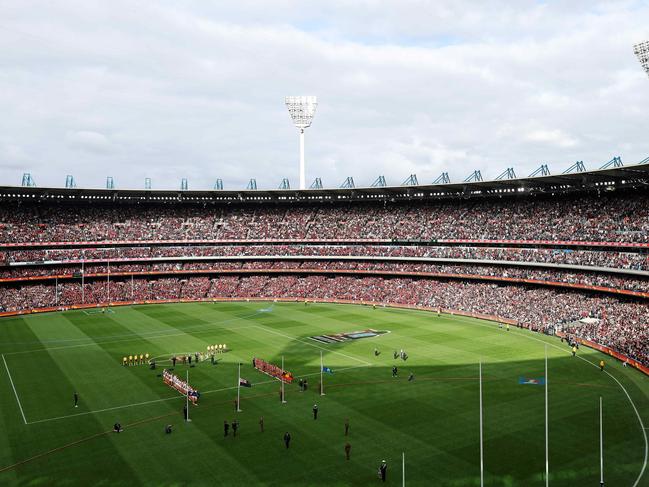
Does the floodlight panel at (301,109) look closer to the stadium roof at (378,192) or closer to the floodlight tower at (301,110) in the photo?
the floodlight tower at (301,110)

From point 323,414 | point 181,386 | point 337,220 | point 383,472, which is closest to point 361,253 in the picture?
point 337,220

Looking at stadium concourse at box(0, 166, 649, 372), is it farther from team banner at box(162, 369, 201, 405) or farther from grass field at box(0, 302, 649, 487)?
team banner at box(162, 369, 201, 405)

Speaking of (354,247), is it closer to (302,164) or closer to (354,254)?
(354,254)

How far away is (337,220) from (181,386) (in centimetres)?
6265

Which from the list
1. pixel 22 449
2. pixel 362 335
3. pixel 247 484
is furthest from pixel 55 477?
pixel 362 335

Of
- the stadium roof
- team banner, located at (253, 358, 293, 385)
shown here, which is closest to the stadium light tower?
the stadium roof

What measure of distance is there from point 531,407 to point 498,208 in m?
52.2

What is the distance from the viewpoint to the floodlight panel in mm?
104750

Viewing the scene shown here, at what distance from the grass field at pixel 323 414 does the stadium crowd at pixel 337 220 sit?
2127 centimetres

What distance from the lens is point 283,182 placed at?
328 ft

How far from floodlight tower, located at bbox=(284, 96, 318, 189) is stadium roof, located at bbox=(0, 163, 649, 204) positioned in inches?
350

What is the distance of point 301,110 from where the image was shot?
10606cm

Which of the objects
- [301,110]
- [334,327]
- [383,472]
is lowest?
[334,327]

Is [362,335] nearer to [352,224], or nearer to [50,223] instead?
[352,224]
